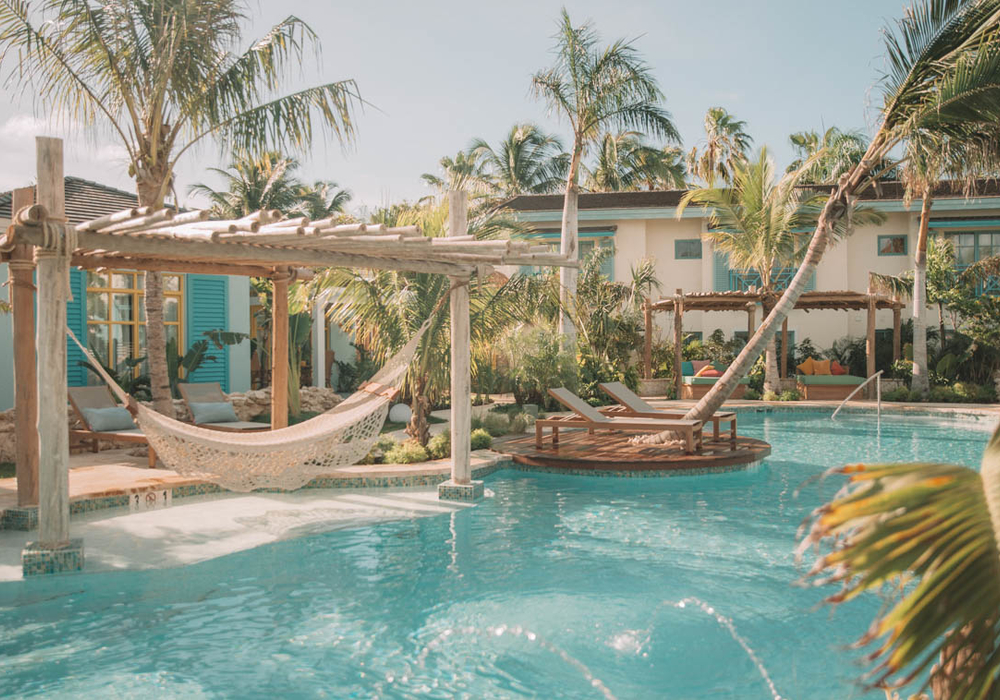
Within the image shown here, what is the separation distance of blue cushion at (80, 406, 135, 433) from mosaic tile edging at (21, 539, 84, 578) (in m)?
4.48

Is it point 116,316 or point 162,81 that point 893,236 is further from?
point 162,81

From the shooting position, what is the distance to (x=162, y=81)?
9375mm

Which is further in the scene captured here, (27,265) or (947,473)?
(27,265)

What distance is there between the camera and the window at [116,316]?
45.5 feet

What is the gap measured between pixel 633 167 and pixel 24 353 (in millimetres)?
28413

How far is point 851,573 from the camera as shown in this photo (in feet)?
3.87

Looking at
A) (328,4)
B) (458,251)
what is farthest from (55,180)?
(328,4)

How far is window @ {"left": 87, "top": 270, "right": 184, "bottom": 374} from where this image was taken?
546 inches

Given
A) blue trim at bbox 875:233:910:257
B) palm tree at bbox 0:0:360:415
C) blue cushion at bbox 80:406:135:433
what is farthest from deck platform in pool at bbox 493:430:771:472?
blue trim at bbox 875:233:910:257

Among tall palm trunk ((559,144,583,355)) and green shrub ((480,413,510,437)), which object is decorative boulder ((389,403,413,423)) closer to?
green shrub ((480,413,510,437))

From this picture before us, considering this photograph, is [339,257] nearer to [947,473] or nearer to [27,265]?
[27,265]

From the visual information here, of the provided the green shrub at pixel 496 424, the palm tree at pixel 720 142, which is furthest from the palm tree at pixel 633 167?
the green shrub at pixel 496 424

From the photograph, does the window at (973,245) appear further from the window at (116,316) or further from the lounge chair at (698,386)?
the window at (116,316)

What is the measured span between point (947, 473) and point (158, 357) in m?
10.3
